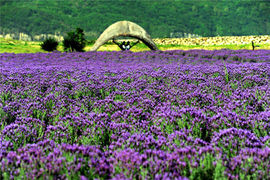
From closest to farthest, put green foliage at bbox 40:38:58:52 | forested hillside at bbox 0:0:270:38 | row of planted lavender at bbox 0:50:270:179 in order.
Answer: row of planted lavender at bbox 0:50:270:179 < green foliage at bbox 40:38:58:52 < forested hillside at bbox 0:0:270:38

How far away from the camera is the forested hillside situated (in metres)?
68.6

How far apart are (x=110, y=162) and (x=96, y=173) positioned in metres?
0.14

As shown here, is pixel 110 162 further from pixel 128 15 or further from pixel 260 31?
pixel 128 15

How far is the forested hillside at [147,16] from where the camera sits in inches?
2699

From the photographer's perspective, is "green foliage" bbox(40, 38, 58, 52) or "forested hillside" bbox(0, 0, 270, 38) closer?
"green foliage" bbox(40, 38, 58, 52)

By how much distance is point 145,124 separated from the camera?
110 inches

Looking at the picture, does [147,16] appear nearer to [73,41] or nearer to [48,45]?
[48,45]

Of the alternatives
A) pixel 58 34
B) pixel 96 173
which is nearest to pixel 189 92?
pixel 96 173

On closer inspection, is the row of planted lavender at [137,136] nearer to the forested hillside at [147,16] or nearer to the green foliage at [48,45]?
the green foliage at [48,45]

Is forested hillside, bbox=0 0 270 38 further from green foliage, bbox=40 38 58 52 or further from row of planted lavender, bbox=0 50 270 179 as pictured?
row of planted lavender, bbox=0 50 270 179

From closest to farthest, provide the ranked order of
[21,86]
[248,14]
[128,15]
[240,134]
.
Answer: [240,134]
[21,86]
[248,14]
[128,15]

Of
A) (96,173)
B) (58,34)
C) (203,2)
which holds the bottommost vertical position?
(96,173)

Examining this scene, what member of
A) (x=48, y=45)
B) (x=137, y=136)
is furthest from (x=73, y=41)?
(x=137, y=136)

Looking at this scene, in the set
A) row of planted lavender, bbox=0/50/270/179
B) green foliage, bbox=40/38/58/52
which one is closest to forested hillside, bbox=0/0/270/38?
green foliage, bbox=40/38/58/52
